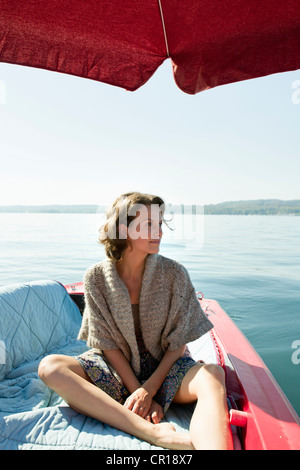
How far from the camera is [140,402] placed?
4.76ft

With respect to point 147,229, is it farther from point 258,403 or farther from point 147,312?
point 258,403

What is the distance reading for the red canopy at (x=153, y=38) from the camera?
1453mm

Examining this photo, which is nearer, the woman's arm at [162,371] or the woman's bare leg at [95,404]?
the woman's bare leg at [95,404]

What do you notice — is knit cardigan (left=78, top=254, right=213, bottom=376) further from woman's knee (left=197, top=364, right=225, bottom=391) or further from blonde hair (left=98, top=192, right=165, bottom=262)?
woman's knee (left=197, top=364, right=225, bottom=391)

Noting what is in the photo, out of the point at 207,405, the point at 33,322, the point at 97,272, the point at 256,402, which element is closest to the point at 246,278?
the point at 33,322

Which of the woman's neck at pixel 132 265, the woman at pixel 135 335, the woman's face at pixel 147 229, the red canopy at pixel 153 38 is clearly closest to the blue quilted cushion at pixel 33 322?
the woman at pixel 135 335

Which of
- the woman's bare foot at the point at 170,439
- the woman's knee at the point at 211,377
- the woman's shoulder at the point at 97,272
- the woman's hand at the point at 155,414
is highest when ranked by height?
the woman's shoulder at the point at 97,272

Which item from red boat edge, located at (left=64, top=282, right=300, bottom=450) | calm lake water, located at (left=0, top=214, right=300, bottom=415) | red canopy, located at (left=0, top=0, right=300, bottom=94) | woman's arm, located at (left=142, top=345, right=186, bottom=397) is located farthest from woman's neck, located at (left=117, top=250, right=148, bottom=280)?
red canopy, located at (left=0, top=0, right=300, bottom=94)

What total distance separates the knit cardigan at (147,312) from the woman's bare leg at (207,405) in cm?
21

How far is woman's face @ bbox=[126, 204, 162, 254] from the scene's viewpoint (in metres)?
1.75

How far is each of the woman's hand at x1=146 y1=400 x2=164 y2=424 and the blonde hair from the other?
2.30ft

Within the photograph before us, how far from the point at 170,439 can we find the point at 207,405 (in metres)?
0.18

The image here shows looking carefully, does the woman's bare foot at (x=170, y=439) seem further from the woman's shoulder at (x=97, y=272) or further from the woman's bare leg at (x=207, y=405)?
the woman's shoulder at (x=97, y=272)
